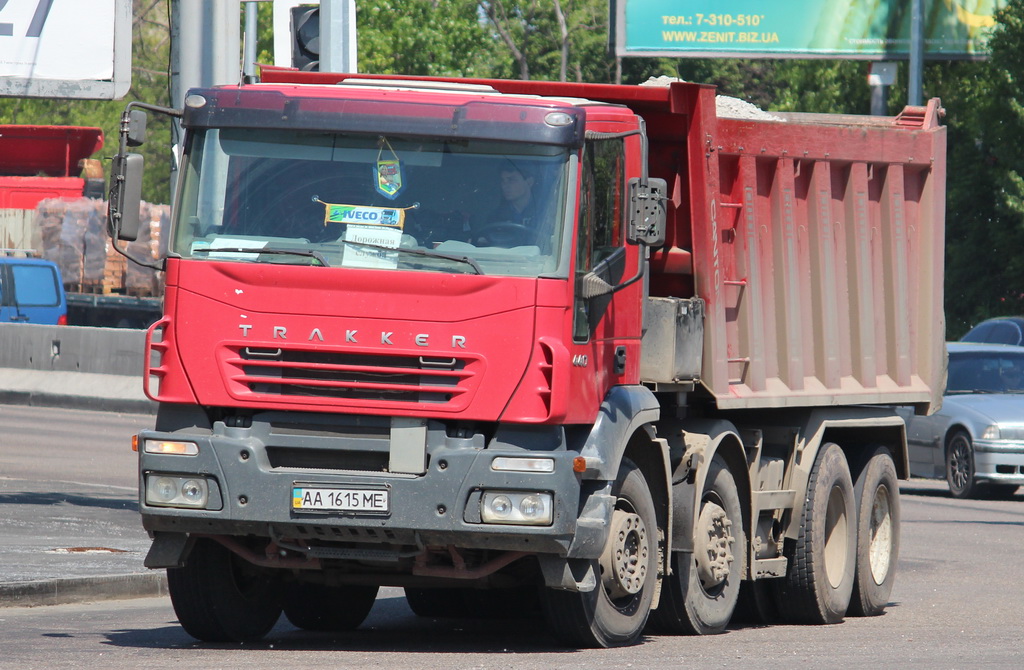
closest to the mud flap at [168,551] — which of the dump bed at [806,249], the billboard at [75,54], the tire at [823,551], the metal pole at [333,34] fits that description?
the dump bed at [806,249]

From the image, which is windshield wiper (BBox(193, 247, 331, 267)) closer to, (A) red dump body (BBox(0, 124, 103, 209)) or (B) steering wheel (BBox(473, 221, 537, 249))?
Answer: (B) steering wheel (BBox(473, 221, 537, 249))

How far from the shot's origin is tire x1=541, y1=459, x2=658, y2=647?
880 cm

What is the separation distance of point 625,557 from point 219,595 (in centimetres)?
199

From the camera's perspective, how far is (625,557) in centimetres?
898

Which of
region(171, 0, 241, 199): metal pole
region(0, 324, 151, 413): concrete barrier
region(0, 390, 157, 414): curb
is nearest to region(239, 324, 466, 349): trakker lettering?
region(171, 0, 241, 199): metal pole

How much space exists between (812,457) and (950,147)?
2770 centimetres

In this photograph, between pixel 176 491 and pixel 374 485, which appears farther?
pixel 176 491

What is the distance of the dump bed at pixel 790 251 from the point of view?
9.85 m

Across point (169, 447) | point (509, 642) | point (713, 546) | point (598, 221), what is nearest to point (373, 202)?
point (598, 221)

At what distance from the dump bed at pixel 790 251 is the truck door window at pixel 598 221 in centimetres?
69

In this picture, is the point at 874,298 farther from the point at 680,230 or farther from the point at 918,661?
the point at 918,661

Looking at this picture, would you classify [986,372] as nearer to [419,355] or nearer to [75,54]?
[75,54]

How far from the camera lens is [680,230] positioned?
9.96 m

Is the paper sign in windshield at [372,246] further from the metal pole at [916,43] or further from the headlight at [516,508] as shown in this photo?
the metal pole at [916,43]
